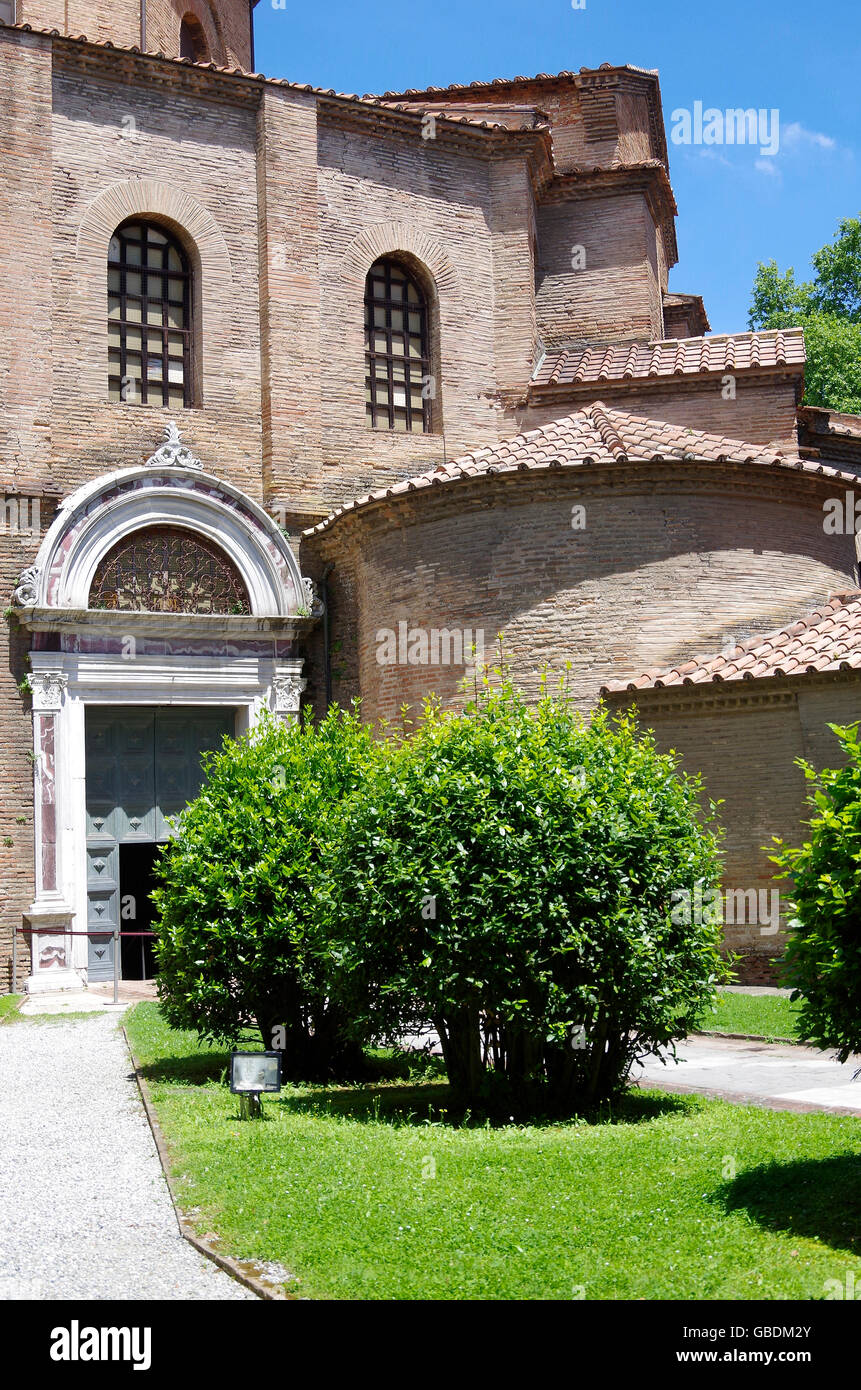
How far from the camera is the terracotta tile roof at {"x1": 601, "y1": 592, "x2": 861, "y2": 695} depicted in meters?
14.5

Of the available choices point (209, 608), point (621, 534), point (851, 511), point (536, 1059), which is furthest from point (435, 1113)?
point (851, 511)

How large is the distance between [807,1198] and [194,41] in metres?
23.8

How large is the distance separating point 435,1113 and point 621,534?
8917 mm

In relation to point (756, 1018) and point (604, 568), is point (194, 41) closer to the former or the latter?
point (604, 568)

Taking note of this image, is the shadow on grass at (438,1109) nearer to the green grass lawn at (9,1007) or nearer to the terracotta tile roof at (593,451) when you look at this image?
the green grass lawn at (9,1007)

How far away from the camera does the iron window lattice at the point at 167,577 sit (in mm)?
17500

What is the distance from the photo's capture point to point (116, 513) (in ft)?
57.2

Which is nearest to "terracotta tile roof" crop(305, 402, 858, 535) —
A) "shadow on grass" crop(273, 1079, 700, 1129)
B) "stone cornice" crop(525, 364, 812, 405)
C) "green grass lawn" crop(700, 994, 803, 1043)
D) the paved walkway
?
"stone cornice" crop(525, 364, 812, 405)

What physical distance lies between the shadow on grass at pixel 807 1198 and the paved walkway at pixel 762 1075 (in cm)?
167

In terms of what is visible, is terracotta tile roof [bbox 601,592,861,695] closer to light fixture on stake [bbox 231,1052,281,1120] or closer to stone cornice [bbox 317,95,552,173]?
light fixture on stake [bbox 231,1052,281,1120]

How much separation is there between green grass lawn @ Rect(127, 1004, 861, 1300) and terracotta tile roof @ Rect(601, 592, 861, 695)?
260 inches

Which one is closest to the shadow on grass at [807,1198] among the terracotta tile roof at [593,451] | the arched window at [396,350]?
the terracotta tile roof at [593,451]

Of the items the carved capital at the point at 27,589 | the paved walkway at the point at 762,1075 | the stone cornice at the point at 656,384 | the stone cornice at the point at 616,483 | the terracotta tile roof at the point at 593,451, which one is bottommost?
the paved walkway at the point at 762,1075

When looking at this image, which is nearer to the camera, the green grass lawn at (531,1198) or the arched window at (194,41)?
the green grass lawn at (531,1198)
